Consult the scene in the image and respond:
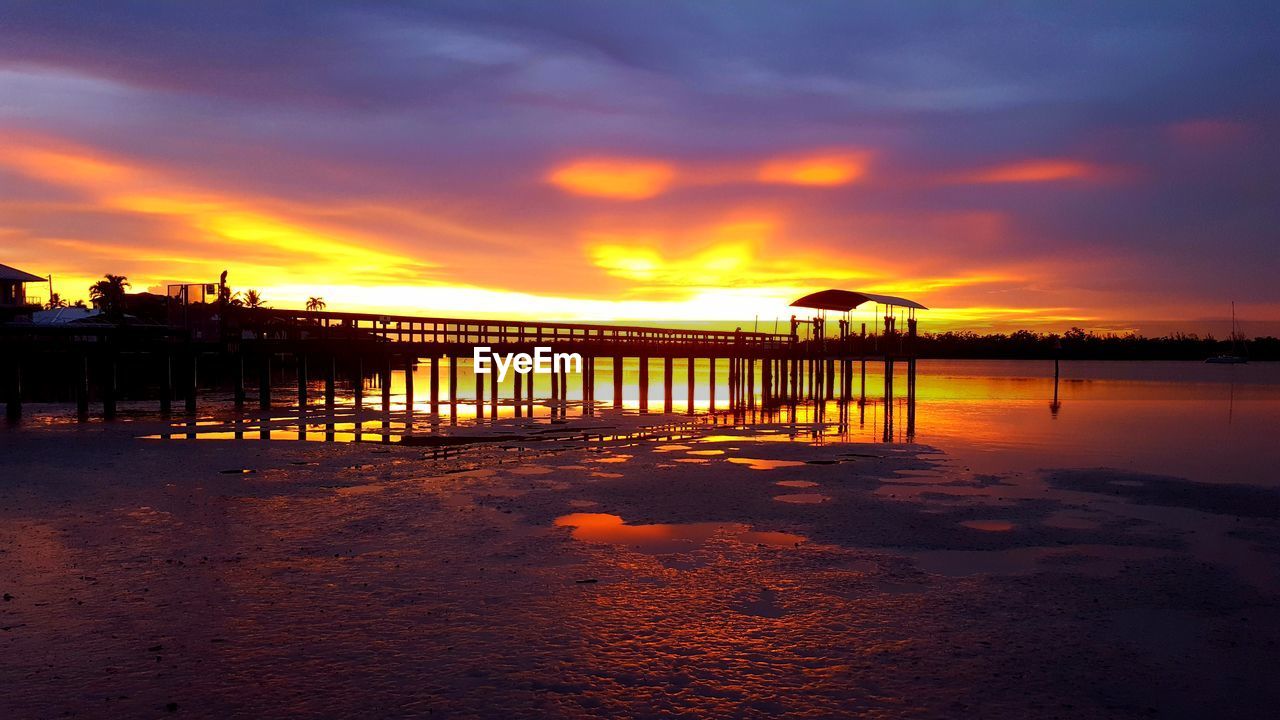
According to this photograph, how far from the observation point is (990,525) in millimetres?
12844

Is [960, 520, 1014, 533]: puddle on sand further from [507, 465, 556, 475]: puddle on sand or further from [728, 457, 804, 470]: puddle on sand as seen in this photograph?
[507, 465, 556, 475]: puddle on sand

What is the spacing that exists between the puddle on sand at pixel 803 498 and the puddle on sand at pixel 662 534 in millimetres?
2273

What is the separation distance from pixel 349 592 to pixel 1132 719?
712 cm

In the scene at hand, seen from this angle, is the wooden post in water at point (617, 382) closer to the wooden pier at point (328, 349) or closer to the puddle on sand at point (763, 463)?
the wooden pier at point (328, 349)

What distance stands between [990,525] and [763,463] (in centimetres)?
701

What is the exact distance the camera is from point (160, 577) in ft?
30.0

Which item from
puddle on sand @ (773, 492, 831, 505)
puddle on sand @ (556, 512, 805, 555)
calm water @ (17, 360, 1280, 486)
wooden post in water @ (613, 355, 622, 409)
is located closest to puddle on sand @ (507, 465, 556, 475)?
puddle on sand @ (556, 512, 805, 555)

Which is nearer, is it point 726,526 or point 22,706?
point 22,706

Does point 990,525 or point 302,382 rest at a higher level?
point 302,382

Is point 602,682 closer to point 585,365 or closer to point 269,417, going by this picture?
point 269,417

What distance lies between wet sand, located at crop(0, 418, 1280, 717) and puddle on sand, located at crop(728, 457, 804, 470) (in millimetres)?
2290

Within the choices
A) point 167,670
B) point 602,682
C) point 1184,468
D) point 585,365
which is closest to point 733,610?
point 602,682

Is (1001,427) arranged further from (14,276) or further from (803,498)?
(14,276)

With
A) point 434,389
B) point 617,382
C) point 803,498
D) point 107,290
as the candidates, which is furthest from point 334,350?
point 107,290
